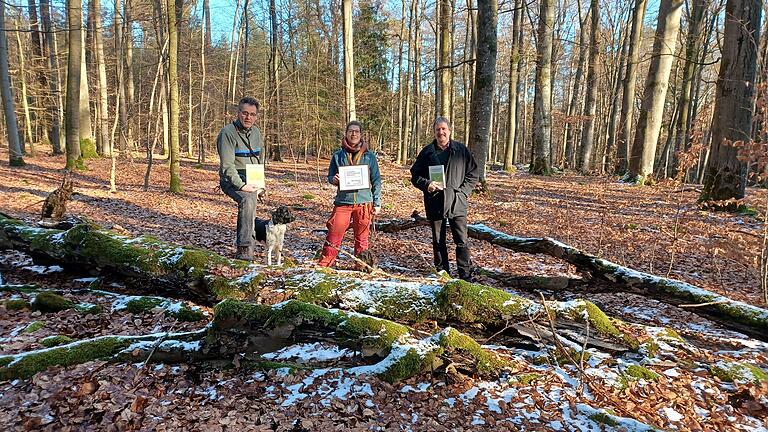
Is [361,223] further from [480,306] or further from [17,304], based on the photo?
[17,304]

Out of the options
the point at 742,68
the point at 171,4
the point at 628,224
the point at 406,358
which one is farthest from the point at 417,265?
the point at 171,4

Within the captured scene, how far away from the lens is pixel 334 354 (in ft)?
10.4

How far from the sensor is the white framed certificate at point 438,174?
5.04m

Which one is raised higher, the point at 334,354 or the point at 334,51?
the point at 334,51

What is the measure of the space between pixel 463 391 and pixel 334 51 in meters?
27.1

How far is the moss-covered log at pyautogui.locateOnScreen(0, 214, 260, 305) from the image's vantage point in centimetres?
376

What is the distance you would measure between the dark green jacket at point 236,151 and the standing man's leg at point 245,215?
0.36ft

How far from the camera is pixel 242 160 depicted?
5215 millimetres

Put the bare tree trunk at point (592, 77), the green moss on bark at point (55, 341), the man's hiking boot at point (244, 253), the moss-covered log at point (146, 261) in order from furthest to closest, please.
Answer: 1. the bare tree trunk at point (592, 77)
2. the man's hiking boot at point (244, 253)
3. the moss-covered log at point (146, 261)
4. the green moss on bark at point (55, 341)

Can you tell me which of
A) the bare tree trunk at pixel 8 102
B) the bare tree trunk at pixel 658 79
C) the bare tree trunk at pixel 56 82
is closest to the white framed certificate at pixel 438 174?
the bare tree trunk at pixel 658 79

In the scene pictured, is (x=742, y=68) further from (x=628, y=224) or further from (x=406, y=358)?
(x=406, y=358)

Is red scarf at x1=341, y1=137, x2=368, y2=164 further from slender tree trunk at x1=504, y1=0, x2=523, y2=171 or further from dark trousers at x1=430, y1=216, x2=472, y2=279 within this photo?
slender tree trunk at x1=504, y1=0, x2=523, y2=171

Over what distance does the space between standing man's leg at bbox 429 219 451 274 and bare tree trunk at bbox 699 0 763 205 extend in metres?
6.98

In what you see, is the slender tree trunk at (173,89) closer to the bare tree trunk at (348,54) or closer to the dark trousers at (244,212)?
the bare tree trunk at (348,54)
